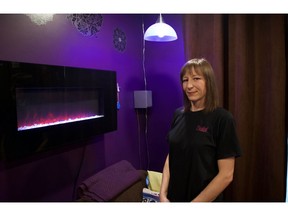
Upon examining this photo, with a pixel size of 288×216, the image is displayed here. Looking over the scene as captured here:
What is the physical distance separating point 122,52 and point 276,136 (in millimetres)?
1544

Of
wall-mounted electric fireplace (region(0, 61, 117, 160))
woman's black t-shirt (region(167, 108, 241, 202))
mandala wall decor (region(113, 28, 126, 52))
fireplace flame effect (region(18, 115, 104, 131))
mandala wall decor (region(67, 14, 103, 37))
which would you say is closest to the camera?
woman's black t-shirt (region(167, 108, 241, 202))

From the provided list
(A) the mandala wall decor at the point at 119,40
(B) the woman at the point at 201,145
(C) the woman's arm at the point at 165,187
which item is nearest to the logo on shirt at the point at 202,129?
(B) the woman at the point at 201,145

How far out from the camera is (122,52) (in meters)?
2.44

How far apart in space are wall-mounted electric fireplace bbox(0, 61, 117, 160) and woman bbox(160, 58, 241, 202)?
712mm

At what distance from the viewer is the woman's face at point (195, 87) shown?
123 centimetres

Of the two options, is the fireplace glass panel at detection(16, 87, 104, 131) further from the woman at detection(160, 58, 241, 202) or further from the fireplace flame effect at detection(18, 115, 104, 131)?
the woman at detection(160, 58, 241, 202)

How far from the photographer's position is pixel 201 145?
114 cm

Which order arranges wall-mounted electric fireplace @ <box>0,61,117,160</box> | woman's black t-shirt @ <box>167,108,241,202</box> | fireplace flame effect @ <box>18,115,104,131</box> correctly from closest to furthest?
woman's black t-shirt @ <box>167,108,241,202</box> < wall-mounted electric fireplace @ <box>0,61,117,160</box> < fireplace flame effect @ <box>18,115,104,131</box>

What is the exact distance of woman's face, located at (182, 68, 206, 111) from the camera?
1226mm

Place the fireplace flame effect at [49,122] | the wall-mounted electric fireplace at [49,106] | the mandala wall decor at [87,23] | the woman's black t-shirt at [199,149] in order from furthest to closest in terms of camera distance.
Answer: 1. the mandala wall decor at [87,23]
2. the fireplace flame effect at [49,122]
3. the wall-mounted electric fireplace at [49,106]
4. the woman's black t-shirt at [199,149]

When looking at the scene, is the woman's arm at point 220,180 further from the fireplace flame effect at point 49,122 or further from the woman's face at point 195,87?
the fireplace flame effect at point 49,122

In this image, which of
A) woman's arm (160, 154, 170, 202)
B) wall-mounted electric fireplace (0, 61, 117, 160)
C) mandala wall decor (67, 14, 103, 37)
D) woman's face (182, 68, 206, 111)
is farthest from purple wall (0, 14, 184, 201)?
woman's face (182, 68, 206, 111)

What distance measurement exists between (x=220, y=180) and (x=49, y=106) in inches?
42.1
